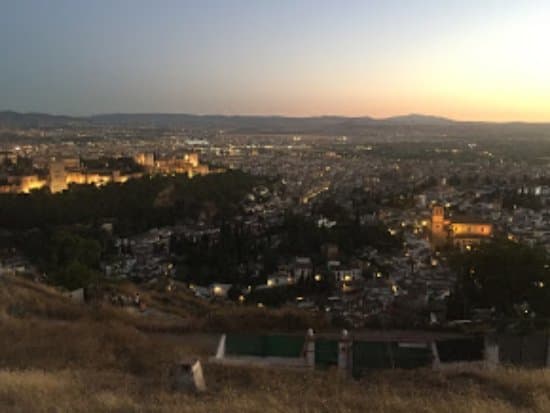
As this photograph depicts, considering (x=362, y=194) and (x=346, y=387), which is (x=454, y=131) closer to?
(x=362, y=194)

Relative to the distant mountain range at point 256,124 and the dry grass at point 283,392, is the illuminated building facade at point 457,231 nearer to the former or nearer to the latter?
the dry grass at point 283,392

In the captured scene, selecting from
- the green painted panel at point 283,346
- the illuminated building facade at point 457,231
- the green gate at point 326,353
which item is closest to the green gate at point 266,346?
the green painted panel at point 283,346

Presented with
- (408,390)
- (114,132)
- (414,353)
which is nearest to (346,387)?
(408,390)

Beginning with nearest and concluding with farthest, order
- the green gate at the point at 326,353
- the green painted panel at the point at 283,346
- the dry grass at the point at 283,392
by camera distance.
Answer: the dry grass at the point at 283,392, the green gate at the point at 326,353, the green painted panel at the point at 283,346

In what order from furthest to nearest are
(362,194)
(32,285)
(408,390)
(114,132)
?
(114,132), (362,194), (32,285), (408,390)

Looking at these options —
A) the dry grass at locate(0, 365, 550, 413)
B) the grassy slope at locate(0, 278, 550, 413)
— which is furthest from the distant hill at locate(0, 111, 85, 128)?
the dry grass at locate(0, 365, 550, 413)

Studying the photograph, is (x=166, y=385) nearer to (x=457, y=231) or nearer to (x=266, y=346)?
(x=266, y=346)
